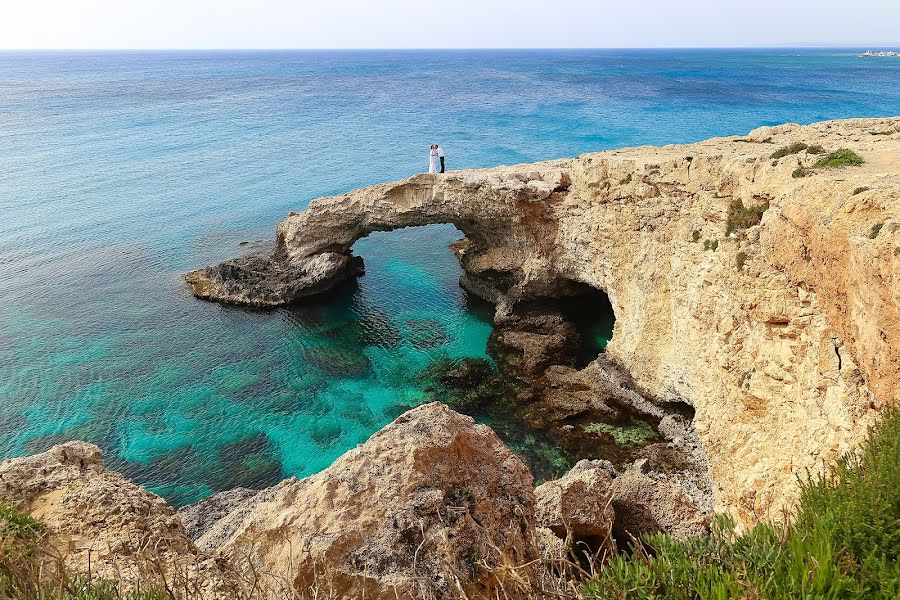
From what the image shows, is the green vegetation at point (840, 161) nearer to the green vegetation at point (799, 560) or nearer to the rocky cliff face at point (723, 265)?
the rocky cliff face at point (723, 265)

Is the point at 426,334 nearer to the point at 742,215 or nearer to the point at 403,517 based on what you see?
the point at 742,215

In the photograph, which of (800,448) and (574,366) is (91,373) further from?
(800,448)

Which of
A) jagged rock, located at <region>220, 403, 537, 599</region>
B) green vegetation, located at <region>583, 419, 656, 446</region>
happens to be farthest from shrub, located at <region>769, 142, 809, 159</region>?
jagged rock, located at <region>220, 403, 537, 599</region>

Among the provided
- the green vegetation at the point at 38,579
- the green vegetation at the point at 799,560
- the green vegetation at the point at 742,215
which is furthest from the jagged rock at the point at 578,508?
the green vegetation at the point at 38,579

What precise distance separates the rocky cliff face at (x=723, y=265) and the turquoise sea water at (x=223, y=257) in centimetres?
392

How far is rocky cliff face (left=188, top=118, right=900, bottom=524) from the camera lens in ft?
33.8

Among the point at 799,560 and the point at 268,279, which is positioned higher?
the point at 799,560

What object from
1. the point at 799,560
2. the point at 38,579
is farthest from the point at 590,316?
the point at 38,579

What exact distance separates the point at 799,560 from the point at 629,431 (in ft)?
44.6

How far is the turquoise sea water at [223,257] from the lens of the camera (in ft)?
66.1

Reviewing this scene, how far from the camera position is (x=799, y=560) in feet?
18.4

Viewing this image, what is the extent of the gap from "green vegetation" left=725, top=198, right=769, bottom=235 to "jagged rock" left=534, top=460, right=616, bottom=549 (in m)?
8.10

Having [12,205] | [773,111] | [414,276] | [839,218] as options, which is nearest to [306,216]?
[414,276]

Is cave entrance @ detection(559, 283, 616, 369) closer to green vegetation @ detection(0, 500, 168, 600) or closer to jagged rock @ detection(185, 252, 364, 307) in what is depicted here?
jagged rock @ detection(185, 252, 364, 307)
